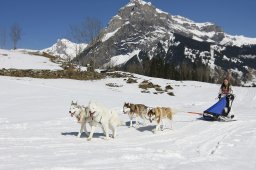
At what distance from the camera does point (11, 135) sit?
11.7m

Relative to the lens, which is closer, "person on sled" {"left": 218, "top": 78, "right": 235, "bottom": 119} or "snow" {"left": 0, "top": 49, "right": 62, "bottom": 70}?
"person on sled" {"left": 218, "top": 78, "right": 235, "bottom": 119}

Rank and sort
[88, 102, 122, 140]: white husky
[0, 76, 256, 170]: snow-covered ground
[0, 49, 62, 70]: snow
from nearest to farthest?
[0, 76, 256, 170]: snow-covered ground < [88, 102, 122, 140]: white husky < [0, 49, 62, 70]: snow

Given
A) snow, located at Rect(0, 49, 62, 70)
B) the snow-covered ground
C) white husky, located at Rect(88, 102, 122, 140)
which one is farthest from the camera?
snow, located at Rect(0, 49, 62, 70)

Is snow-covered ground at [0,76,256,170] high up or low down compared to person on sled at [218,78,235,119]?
down

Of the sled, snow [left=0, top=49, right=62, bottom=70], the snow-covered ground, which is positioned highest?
snow [left=0, top=49, right=62, bottom=70]

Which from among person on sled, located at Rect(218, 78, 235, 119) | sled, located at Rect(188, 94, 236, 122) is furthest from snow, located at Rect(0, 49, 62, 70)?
sled, located at Rect(188, 94, 236, 122)

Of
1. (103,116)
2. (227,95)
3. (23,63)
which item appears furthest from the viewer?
(23,63)

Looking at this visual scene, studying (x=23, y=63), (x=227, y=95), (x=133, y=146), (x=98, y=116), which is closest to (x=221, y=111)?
(x=227, y=95)

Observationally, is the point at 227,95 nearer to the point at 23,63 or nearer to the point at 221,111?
the point at 221,111

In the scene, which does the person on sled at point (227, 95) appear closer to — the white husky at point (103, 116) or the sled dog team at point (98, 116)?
the sled dog team at point (98, 116)

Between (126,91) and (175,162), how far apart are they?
27.1m

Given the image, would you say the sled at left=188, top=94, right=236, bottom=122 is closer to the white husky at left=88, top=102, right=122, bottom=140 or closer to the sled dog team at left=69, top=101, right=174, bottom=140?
the sled dog team at left=69, top=101, right=174, bottom=140

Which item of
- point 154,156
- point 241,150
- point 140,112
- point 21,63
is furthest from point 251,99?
point 21,63

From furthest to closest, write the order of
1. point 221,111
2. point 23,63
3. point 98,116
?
1. point 23,63
2. point 221,111
3. point 98,116
